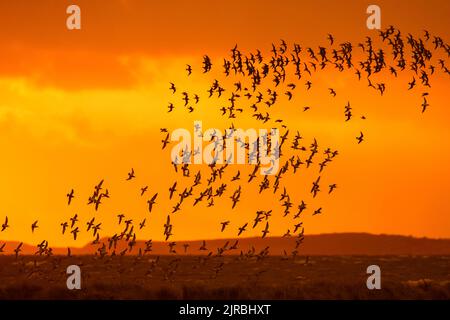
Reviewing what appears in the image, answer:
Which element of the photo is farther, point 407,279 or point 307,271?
point 307,271

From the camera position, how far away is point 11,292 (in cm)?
6806

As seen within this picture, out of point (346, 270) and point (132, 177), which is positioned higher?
point (132, 177)

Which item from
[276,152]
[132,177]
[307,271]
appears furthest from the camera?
[307,271]

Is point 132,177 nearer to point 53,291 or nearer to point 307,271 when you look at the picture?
point 53,291

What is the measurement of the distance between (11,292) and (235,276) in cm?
1865

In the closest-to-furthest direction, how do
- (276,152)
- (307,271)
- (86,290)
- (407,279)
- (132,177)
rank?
(132,177) < (276,152) < (86,290) < (407,279) < (307,271)

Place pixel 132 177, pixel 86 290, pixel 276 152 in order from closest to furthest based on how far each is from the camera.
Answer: pixel 132 177 → pixel 276 152 → pixel 86 290

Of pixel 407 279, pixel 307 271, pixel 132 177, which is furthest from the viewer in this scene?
pixel 307 271

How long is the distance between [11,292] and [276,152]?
73.7 ft
